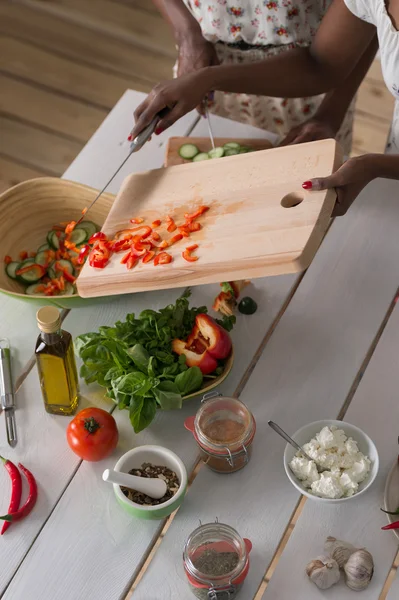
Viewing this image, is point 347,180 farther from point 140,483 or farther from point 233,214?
point 140,483

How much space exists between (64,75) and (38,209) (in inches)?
80.2

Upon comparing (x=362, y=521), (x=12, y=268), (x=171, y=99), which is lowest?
(x=362, y=521)

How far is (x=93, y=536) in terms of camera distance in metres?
1.53

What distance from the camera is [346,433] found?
1.61 m

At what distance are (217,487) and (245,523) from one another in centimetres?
9

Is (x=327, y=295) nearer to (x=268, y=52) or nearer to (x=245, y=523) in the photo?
(x=245, y=523)

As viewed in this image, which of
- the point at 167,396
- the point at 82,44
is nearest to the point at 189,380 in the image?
the point at 167,396

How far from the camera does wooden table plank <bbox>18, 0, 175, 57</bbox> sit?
402 centimetres

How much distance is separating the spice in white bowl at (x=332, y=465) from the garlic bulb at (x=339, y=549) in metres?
0.08

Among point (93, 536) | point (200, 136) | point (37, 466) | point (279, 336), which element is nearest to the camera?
point (93, 536)

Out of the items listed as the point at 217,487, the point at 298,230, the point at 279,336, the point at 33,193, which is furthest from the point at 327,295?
the point at 33,193

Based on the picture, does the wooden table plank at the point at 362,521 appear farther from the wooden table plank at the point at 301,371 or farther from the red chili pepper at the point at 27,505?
the red chili pepper at the point at 27,505

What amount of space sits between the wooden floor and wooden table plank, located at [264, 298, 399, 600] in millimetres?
2008

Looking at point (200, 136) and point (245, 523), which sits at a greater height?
point (200, 136)
